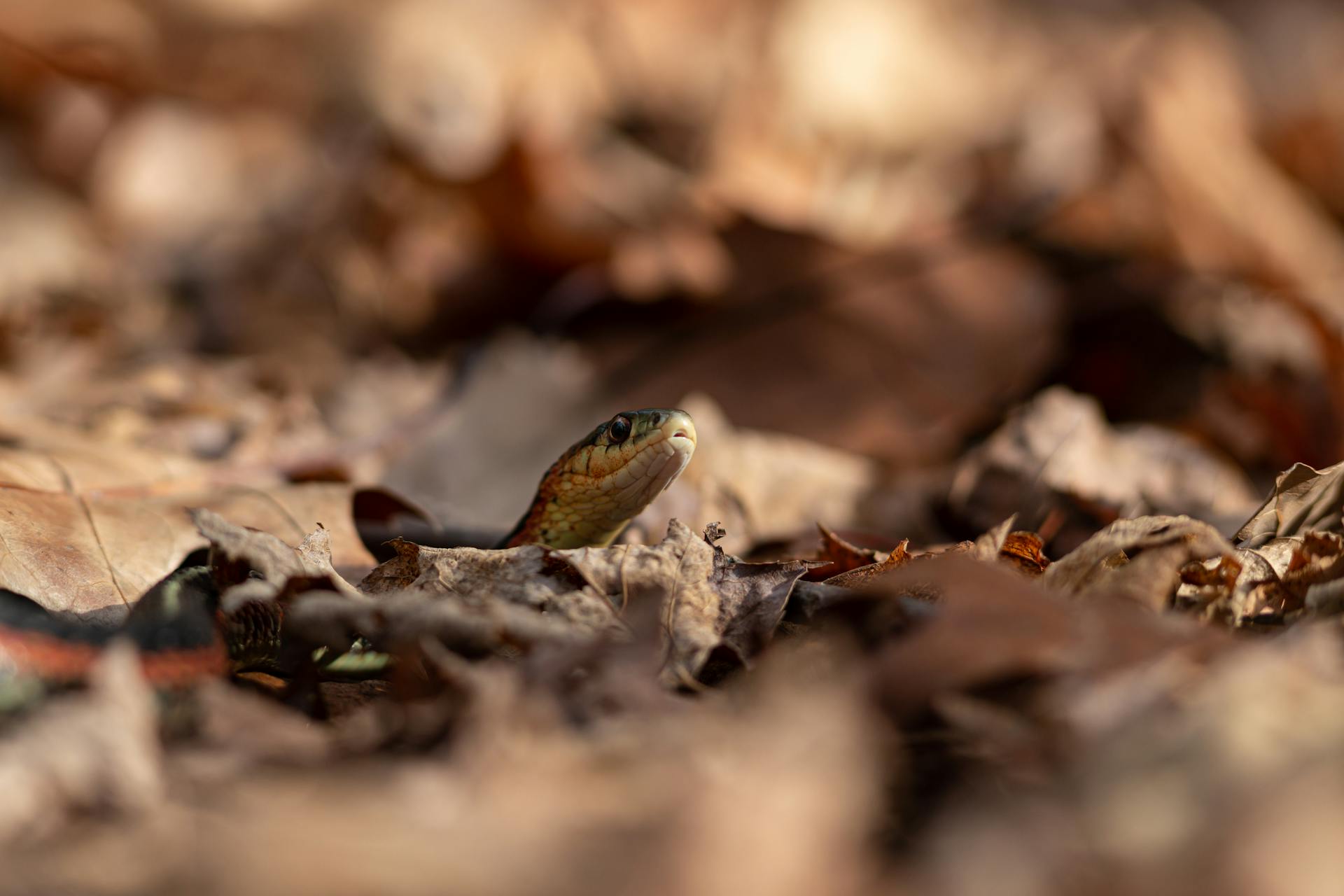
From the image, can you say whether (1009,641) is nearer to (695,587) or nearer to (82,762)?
(695,587)

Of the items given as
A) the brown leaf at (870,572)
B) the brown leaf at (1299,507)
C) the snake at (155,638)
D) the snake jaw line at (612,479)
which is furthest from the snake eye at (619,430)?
the brown leaf at (1299,507)

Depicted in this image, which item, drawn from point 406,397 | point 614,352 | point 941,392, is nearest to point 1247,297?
point 941,392

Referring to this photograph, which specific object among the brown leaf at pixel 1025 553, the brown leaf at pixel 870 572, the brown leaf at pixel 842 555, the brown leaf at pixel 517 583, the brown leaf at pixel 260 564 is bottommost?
the brown leaf at pixel 842 555

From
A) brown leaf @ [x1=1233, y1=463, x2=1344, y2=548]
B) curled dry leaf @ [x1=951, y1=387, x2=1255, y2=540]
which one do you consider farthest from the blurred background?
brown leaf @ [x1=1233, y1=463, x2=1344, y2=548]

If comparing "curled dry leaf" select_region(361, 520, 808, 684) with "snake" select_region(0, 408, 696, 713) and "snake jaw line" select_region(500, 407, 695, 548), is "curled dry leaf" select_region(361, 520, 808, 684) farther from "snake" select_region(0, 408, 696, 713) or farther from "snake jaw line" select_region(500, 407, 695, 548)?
"snake jaw line" select_region(500, 407, 695, 548)

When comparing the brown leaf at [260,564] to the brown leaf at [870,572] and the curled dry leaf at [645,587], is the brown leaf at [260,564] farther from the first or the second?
the brown leaf at [870,572]

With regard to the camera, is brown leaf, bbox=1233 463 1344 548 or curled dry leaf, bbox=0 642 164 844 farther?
brown leaf, bbox=1233 463 1344 548

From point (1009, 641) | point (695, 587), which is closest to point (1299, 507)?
point (1009, 641)

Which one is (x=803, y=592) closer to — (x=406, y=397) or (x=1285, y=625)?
(x=1285, y=625)
